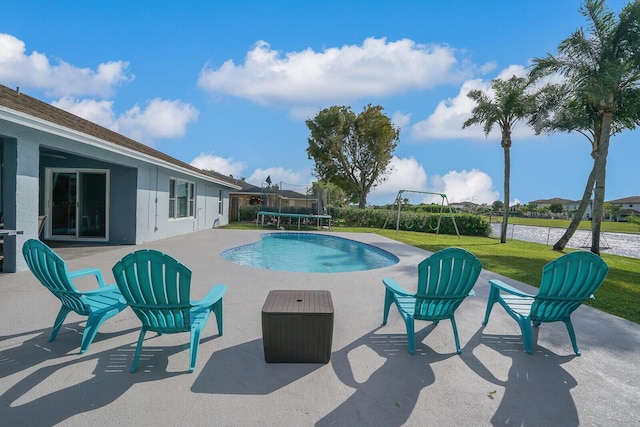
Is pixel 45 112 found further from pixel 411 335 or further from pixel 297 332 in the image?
pixel 411 335

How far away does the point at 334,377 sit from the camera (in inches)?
109

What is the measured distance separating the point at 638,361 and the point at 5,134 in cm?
955

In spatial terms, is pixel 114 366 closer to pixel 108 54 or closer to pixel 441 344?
pixel 441 344

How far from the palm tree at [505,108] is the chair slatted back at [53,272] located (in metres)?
17.3

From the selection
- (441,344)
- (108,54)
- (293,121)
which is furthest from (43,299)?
(293,121)

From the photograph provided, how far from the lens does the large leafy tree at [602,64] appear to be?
→ 10.8m

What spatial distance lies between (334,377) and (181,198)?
12628mm

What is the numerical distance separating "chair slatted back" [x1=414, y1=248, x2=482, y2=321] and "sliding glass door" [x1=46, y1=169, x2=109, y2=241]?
10351 mm

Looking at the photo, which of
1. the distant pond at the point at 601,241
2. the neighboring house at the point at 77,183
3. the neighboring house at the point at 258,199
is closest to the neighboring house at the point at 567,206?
the distant pond at the point at 601,241

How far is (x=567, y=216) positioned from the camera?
2837 inches

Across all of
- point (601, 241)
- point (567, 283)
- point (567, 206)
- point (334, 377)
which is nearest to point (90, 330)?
point (334, 377)

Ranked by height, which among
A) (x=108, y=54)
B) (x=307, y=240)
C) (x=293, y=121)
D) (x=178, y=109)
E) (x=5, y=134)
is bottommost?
(x=307, y=240)

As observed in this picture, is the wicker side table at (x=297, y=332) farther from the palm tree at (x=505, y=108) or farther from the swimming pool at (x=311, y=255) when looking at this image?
the palm tree at (x=505, y=108)

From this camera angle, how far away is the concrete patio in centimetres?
229
